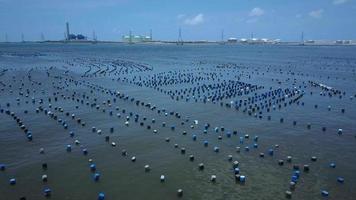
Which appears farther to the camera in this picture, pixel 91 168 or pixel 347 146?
pixel 347 146

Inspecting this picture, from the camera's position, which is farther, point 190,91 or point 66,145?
point 190,91

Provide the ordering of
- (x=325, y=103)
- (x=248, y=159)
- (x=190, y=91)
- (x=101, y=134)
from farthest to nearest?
(x=190, y=91) < (x=325, y=103) < (x=101, y=134) < (x=248, y=159)

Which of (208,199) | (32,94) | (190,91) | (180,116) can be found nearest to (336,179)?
(208,199)

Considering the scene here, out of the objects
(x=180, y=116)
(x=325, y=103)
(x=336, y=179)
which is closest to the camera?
(x=336, y=179)

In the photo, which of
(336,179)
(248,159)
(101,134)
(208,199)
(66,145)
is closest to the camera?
(208,199)

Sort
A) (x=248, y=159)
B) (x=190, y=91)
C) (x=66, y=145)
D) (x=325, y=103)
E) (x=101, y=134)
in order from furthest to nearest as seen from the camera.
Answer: (x=190, y=91), (x=325, y=103), (x=101, y=134), (x=66, y=145), (x=248, y=159)

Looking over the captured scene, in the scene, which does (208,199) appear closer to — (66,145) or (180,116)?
(66,145)

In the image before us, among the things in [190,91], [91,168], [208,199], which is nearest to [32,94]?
[190,91]

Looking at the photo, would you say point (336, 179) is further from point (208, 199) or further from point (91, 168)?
point (91, 168)
